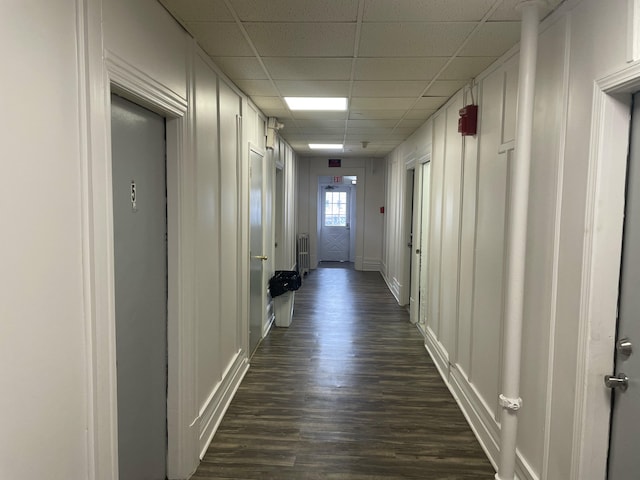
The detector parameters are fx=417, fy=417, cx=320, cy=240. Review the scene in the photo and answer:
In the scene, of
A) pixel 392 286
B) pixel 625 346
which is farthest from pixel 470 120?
pixel 392 286

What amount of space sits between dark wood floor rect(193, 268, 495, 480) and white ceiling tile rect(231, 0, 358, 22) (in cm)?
250

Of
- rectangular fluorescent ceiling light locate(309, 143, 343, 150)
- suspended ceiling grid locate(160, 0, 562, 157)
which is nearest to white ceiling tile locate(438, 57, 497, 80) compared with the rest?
suspended ceiling grid locate(160, 0, 562, 157)

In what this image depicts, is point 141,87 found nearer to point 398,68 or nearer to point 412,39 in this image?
point 412,39

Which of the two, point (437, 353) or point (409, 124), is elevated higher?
point (409, 124)

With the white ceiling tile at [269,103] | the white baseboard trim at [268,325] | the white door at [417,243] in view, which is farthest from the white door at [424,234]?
the white ceiling tile at [269,103]

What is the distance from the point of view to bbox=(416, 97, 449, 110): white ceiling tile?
148 inches

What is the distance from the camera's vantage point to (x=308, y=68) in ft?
9.57

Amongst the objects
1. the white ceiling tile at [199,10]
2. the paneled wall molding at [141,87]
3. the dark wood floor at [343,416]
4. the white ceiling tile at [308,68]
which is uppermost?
the white ceiling tile at [308,68]

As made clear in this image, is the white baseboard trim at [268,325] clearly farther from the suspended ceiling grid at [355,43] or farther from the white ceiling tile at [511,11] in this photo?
the white ceiling tile at [511,11]

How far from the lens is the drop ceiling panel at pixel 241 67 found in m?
2.78

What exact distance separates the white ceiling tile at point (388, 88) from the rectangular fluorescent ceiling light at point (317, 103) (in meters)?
0.31

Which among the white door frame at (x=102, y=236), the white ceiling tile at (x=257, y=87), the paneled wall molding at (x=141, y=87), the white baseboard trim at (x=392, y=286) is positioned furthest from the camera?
the white baseboard trim at (x=392, y=286)

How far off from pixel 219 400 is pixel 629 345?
2521mm

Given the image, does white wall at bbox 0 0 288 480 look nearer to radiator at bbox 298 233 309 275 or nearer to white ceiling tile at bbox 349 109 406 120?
white ceiling tile at bbox 349 109 406 120
